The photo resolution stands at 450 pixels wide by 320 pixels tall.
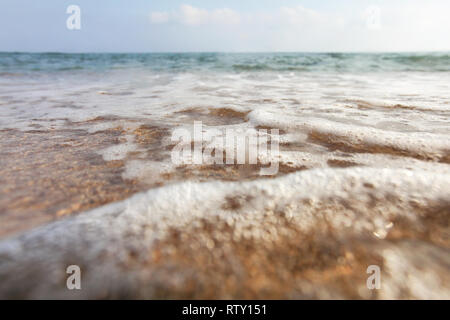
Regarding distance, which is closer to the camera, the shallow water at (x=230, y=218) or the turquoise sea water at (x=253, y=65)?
the shallow water at (x=230, y=218)

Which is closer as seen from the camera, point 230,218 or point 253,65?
point 230,218

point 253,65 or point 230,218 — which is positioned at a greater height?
point 253,65

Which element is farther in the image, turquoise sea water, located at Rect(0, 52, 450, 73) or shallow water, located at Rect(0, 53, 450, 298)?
turquoise sea water, located at Rect(0, 52, 450, 73)

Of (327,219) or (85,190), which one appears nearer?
(327,219)

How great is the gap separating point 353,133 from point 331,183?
2.91 feet

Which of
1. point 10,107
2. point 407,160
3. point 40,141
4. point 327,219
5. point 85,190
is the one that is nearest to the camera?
point 327,219

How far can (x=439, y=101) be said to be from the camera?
329cm

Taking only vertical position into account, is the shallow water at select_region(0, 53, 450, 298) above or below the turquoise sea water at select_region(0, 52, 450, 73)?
below

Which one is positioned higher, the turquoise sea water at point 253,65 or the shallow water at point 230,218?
the turquoise sea water at point 253,65

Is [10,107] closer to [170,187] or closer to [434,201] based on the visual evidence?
[170,187]

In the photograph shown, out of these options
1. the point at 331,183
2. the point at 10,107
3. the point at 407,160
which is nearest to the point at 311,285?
the point at 331,183

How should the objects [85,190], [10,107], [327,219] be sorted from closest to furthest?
[327,219], [85,190], [10,107]
